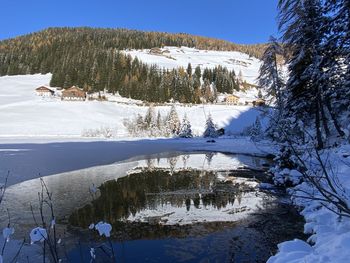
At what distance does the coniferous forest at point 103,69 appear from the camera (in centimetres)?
11262

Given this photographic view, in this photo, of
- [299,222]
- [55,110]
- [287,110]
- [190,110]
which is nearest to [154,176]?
[287,110]

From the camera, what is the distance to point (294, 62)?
2089 cm

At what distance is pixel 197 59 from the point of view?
17150 centimetres

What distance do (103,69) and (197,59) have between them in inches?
2414

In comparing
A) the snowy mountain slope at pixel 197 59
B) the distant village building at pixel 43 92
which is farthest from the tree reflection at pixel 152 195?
the snowy mountain slope at pixel 197 59

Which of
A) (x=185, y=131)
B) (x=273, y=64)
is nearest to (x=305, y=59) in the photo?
(x=273, y=64)

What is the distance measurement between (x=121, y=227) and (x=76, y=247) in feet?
5.49

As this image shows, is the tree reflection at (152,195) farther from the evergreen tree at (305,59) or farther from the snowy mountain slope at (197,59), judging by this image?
the snowy mountain slope at (197,59)

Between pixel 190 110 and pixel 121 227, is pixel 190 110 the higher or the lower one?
the higher one

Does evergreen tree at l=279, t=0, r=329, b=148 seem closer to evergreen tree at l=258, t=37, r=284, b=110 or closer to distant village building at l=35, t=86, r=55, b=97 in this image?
evergreen tree at l=258, t=37, r=284, b=110

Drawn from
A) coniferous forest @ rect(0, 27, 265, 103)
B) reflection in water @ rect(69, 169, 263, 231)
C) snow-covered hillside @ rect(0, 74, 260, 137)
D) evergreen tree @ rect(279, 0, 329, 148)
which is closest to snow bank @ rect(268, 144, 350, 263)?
reflection in water @ rect(69, 169, 263, 231)

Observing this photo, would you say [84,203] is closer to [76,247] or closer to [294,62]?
[76,247]

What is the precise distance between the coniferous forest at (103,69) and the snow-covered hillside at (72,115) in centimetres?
1756

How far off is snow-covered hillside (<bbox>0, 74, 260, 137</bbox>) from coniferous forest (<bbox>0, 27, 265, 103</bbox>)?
57.6 feet
